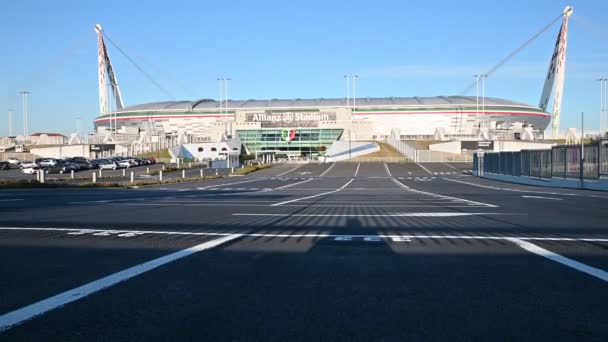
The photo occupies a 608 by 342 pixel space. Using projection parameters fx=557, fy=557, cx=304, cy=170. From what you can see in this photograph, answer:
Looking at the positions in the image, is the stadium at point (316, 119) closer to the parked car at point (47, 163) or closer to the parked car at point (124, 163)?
the parked car at point (124, 163)

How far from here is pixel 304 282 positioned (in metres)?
6.00

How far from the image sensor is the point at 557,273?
642cm

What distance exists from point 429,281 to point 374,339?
84.5 inches

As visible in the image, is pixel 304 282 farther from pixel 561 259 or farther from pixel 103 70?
pixel 103 70

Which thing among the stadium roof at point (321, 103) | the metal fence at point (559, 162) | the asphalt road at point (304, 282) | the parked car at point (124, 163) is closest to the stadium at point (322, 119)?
the stadium roof at point (321, 103)

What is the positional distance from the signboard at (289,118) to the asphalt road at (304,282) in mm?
119645

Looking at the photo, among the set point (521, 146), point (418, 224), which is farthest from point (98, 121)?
point (418, 224)

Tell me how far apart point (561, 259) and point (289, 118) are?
412 feet

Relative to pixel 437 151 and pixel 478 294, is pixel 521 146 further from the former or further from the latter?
pixel 478 294

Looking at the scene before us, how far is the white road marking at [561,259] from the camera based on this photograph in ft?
20.9

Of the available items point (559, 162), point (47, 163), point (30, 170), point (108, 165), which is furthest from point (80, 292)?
point (108, 165)

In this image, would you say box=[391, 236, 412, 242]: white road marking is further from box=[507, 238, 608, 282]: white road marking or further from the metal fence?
the metal fence

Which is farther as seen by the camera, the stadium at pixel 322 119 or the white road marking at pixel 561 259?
the stadium at pixel 322 119

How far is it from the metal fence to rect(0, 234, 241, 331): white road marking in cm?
2710
